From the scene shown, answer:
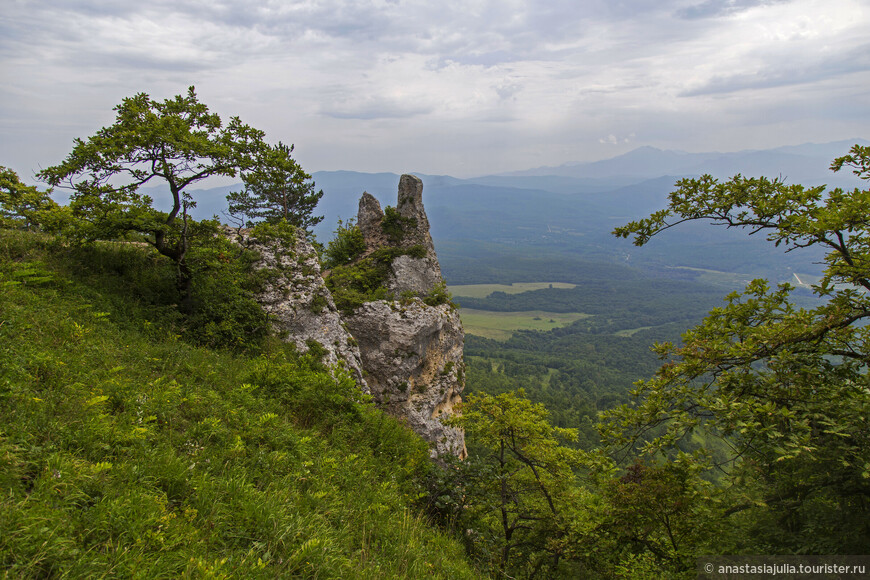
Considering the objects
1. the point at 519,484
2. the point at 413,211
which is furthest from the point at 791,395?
the point at 413,211

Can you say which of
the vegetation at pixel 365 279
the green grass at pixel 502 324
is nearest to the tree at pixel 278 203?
the vegetation at pixel 365 279

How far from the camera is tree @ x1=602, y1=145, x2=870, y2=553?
501 cm

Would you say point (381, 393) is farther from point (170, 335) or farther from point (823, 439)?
point (823, 439)

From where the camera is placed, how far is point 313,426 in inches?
331

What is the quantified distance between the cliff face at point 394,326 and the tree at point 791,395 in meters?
7.27

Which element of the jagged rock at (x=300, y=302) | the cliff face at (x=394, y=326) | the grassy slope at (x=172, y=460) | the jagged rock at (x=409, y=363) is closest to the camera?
the grassy slope at (x=172, y=460)

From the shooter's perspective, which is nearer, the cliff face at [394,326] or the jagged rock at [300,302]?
the jagged rock at [300,302]

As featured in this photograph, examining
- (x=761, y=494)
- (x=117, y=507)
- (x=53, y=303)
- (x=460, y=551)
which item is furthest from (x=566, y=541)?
(x=53, y=303)

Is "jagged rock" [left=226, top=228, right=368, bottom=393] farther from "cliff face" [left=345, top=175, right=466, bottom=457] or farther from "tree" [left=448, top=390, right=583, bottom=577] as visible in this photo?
"tree" [left=448, top=390, right=583, bottom=577]

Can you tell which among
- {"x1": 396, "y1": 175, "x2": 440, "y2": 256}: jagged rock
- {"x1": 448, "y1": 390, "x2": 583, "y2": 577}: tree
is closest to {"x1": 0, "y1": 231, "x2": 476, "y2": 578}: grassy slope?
{"x1": 448, "y1": 390, "x2": 583, "y2": 577}: tree

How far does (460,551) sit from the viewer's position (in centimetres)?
768

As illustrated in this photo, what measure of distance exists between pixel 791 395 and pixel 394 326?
46.3ft

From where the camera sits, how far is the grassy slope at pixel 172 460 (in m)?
3.52

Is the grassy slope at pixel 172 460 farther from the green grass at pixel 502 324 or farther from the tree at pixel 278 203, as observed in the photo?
the green grass at pixel 502 324
